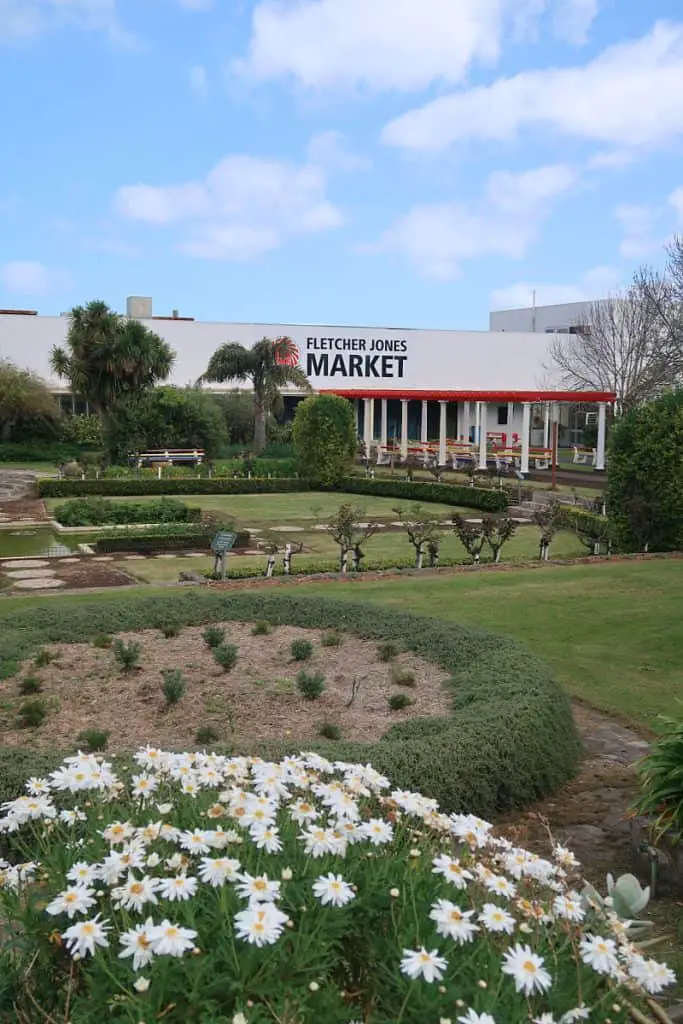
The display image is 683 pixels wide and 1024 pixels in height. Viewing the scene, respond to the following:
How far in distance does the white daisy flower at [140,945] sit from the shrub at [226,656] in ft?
15.7

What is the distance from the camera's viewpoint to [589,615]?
9766mm

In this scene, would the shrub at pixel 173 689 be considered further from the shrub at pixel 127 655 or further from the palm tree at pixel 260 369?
the palm tree at pixel 260 369

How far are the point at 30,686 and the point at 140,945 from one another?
15.4 ft

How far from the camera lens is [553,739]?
18.2 ft

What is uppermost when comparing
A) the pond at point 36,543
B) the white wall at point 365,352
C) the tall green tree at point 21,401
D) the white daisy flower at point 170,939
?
the white wall at point 365,352

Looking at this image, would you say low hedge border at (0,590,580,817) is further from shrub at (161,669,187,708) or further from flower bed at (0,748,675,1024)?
flower bed at (0,748,675,1024)

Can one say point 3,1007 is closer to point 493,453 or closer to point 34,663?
point 34,663

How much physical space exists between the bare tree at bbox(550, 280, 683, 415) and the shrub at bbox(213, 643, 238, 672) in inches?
1031

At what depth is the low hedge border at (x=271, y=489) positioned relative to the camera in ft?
82.4

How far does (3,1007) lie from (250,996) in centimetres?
66

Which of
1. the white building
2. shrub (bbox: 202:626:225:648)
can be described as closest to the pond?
shrub (bbox: 202:626:225:648)

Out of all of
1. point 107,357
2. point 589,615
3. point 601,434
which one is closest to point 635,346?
point 601,434

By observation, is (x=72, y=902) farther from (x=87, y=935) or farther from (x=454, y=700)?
(x=454, y=700)

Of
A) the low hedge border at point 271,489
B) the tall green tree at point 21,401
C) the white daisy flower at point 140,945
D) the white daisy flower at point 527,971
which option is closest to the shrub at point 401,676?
the white daisy flower at point 527,971
